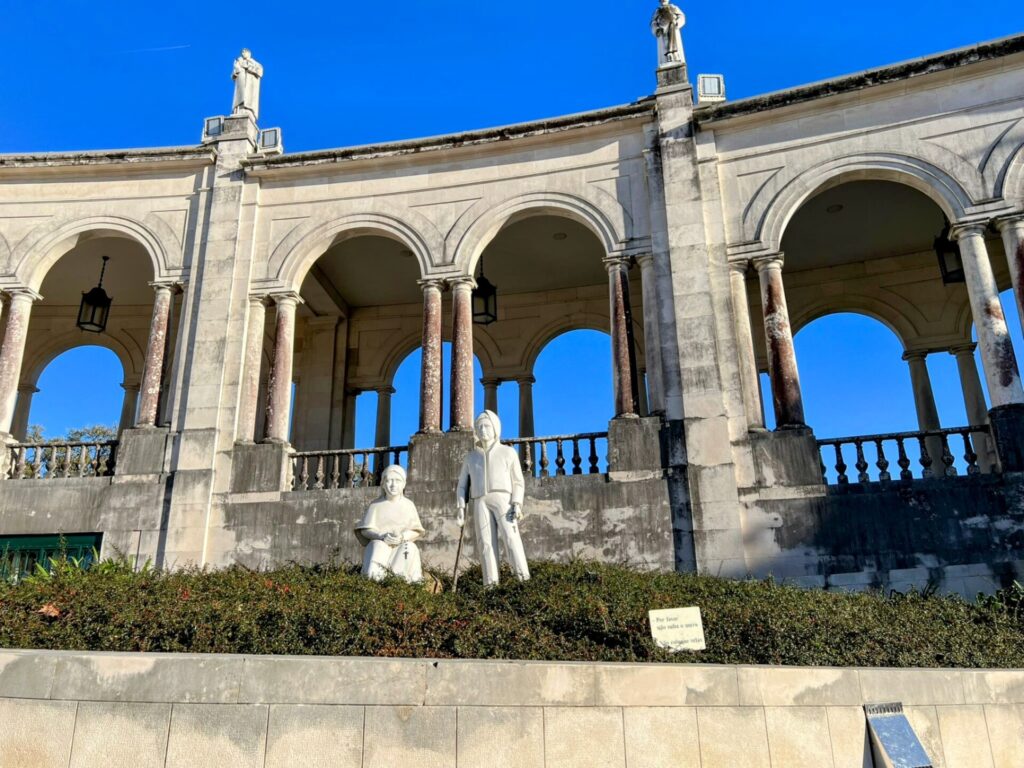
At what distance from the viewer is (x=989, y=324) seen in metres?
13.2

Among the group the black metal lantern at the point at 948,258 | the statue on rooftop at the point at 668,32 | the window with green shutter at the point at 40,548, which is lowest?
the window with green shutter at the point at 40,548

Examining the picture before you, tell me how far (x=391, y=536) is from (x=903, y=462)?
8.46 m

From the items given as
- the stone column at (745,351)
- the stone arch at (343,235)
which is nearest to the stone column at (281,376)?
the stone arch at (343,235)

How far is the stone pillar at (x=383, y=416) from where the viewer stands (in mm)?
20766

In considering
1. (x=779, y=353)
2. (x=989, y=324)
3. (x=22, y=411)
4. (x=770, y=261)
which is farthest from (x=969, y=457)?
(x=22, y=411)

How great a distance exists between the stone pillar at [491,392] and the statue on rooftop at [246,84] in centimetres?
851

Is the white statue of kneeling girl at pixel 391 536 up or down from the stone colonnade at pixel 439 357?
down

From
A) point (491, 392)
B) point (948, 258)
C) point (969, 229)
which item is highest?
point (948, 258)

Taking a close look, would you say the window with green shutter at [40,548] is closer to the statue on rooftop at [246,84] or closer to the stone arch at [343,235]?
the stone arch at [343,235]

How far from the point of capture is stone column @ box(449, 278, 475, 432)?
15.2 m

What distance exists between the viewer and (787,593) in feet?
31.0

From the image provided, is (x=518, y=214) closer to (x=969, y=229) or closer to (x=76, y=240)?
(x=969, y=229)

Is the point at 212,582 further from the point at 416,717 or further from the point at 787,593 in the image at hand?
the point at 787,593

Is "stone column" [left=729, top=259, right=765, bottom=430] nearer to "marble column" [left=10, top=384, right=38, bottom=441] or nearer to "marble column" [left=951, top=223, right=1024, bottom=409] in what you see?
"marble column" [left=951, top=223, right=1024, bottom=409]
